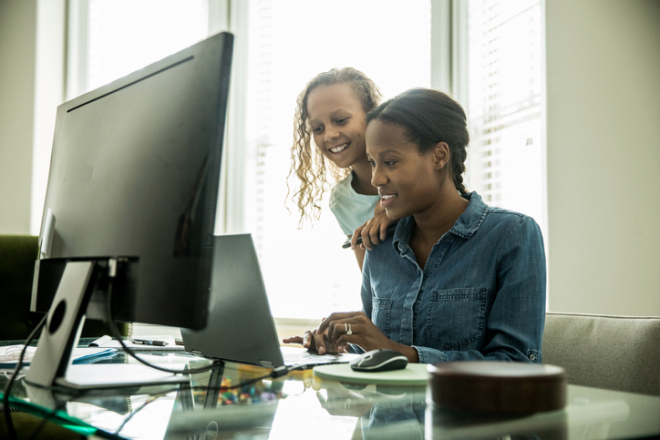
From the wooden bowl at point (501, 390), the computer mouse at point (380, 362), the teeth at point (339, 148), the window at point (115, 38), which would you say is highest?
the window at point (115, 38)

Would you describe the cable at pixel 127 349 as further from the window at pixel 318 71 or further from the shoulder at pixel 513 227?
the window at pixel 318 71

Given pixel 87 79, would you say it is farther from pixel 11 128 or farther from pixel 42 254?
pixel 42 254

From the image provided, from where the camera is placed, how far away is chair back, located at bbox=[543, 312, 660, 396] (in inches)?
41.3

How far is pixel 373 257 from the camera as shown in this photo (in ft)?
4.74

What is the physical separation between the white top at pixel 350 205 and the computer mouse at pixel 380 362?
1150 millimetres

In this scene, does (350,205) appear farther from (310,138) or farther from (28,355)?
(28,355)

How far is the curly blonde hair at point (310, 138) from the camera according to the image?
202cm

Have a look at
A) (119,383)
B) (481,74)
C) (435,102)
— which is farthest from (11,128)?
(119,383)

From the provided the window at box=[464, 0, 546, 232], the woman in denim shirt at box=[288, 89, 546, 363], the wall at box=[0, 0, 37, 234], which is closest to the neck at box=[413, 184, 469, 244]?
the woman in denim shirt at box=[288, 89, 546, 363]

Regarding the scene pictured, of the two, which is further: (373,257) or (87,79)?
(87,79)

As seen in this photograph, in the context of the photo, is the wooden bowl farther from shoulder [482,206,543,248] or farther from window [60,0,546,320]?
window [60,0,546,320]

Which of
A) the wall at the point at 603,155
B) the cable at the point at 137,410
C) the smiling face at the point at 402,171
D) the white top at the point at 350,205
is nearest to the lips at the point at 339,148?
the white top at the point at 350,205

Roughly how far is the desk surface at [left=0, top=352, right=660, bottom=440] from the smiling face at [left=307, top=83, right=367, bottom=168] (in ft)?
4.26

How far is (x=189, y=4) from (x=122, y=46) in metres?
0.52
